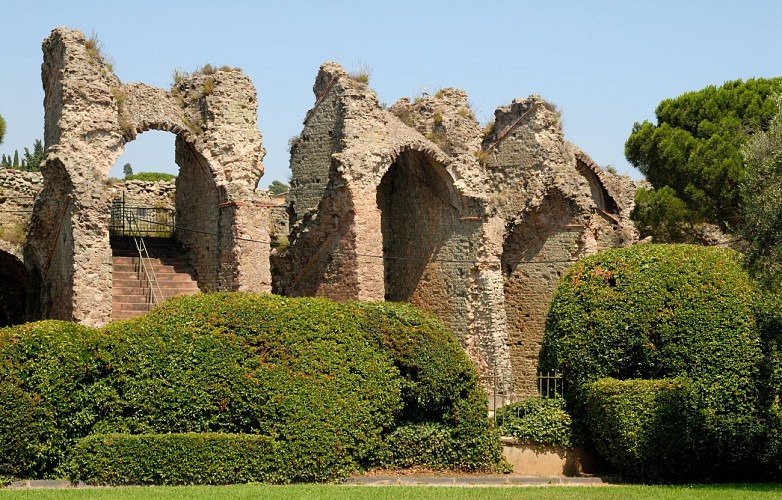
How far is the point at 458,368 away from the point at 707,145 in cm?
2081

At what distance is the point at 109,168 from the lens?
24.5 meters

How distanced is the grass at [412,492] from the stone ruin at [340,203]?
7.47 meters

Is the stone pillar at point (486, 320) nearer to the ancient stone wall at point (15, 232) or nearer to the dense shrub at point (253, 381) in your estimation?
the dense shrub at point (253, 381)

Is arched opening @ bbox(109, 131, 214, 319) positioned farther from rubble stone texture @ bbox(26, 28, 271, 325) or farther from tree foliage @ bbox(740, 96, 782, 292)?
tree foliage @ bbox(740, 96, 782, 292)

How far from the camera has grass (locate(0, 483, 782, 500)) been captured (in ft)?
52.7

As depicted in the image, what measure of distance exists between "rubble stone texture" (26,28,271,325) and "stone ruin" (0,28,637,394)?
0.03 meters

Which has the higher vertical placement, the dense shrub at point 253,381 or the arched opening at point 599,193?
the arched opening at point 599,193

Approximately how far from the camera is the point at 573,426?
795 inches

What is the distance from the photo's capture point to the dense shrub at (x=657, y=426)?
62.0 ft

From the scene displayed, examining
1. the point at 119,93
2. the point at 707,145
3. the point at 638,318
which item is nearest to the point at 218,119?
the point at 119,93

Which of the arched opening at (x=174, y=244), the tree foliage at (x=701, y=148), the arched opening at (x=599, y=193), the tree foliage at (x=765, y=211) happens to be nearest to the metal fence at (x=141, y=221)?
the arched opening at (x=174, y=244)

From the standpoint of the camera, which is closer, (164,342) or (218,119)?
(164,342)

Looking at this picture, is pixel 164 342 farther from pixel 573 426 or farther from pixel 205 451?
pixel 573 426

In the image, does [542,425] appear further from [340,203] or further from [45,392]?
[340,203]
